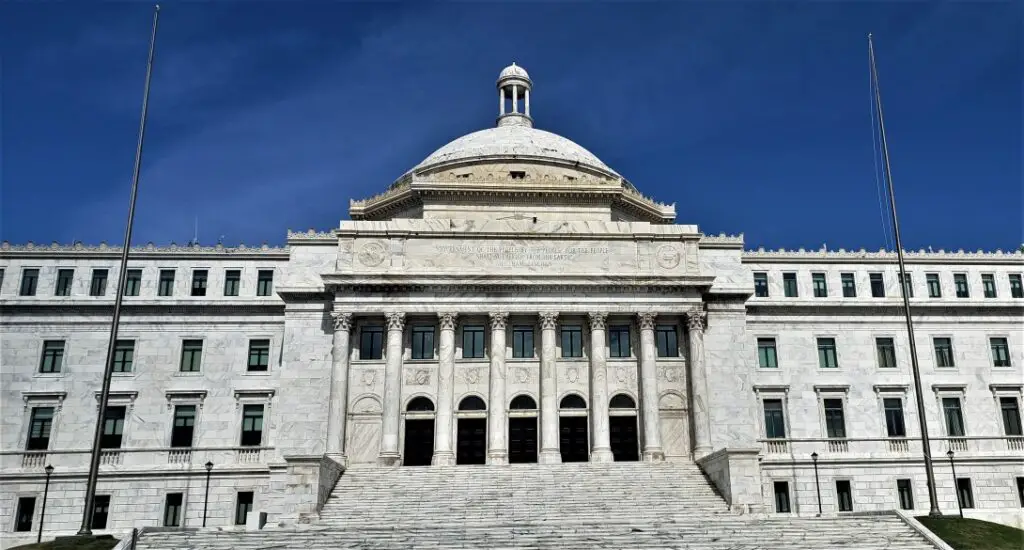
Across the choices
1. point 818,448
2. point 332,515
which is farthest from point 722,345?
point 332,515

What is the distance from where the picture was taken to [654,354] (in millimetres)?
49750

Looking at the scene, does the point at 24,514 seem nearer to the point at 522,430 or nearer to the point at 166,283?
the point at 166,283

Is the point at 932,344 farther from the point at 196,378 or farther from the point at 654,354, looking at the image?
the point at 196,378

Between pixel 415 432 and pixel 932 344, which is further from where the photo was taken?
pixel 932 344

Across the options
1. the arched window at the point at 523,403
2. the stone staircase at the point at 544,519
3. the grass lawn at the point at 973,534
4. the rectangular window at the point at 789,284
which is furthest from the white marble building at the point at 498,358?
the grass lawn at the point at 973,534

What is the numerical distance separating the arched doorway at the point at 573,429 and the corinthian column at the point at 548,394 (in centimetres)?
87

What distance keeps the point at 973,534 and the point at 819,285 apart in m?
23.6

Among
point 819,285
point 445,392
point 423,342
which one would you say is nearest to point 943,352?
point 819,285

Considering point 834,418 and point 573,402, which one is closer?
point 573,402

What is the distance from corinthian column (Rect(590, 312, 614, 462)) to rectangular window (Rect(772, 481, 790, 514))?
424 inches

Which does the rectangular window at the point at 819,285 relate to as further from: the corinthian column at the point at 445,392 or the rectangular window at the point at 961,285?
the corinthian column at the point at 445,392

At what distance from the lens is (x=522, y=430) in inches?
1938

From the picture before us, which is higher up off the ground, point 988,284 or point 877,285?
point 988,284

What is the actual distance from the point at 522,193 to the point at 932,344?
26809 mm
